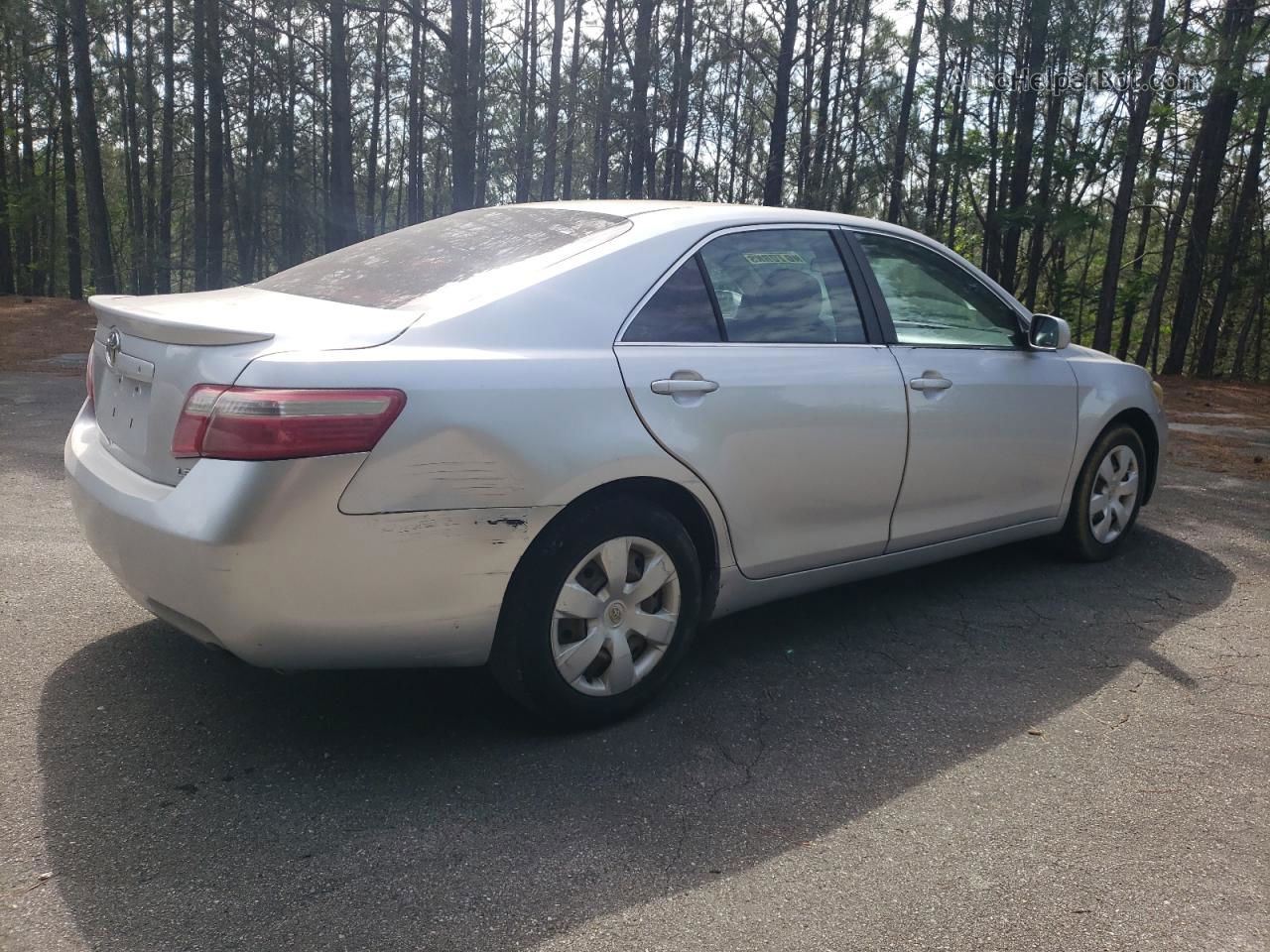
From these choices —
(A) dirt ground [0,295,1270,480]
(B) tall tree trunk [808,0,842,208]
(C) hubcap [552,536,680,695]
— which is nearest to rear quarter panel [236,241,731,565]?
(C) hubcap [552,536,680,695]

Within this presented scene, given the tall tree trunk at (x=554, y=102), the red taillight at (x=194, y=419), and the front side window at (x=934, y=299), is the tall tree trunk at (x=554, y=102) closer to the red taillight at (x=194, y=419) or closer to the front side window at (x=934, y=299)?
the front side window at (x=934, y=299)

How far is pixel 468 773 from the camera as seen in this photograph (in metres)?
2.95

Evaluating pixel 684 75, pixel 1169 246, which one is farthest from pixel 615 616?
pixel 1169 246

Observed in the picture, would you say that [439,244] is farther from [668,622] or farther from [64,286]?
[64,286]

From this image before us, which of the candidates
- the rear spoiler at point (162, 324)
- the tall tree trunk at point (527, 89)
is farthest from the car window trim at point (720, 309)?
the tall tree trunk at point (527, 89)

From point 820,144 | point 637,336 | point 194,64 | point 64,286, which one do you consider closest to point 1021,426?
point 637,336

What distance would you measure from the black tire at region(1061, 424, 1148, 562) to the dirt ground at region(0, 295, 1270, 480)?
3916 mm

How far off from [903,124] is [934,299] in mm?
25952

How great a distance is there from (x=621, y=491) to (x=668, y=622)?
465 mm

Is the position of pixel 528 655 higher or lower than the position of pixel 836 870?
higher

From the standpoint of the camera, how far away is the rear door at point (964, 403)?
416cm

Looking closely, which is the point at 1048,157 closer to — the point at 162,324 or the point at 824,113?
the point at 824,113

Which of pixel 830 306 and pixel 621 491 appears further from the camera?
pixel 830 306

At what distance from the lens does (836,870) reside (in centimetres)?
254
